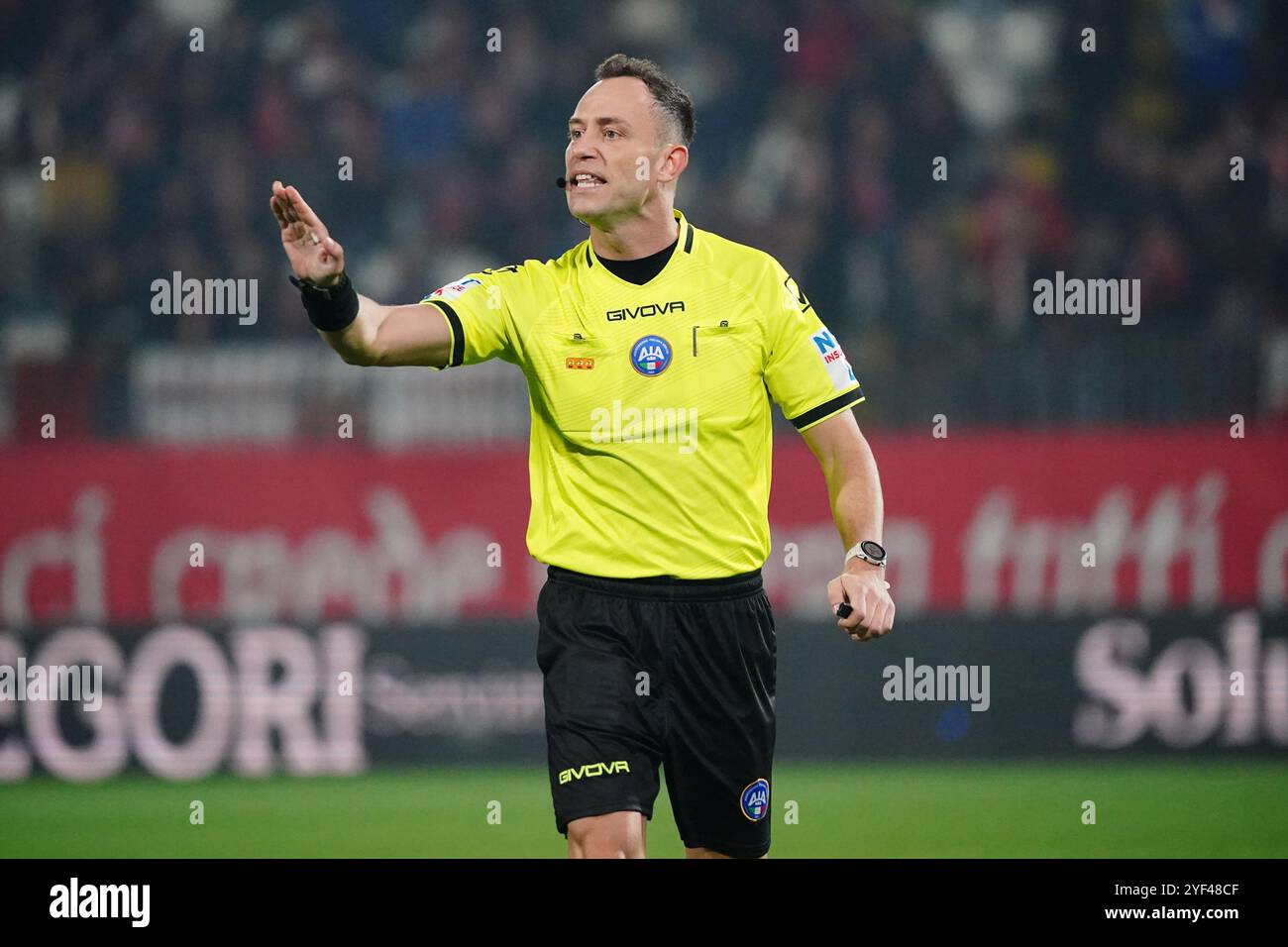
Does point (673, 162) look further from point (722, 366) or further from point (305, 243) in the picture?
point (305, 243)

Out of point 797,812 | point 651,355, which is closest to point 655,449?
point 651,355

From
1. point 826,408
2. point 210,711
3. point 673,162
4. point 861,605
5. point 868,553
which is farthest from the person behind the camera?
point 210,711

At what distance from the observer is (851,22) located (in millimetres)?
13367

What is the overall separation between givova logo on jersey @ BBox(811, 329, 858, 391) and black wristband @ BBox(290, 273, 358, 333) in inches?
55.1

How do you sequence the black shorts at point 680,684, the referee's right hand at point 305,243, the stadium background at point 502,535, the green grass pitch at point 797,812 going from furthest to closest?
the stadium background at point 502,535
the green grass pitch at point 797,812
the black shorts at point 680,684
the referee's right hand at point 305,243

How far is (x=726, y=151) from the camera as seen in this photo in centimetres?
1297

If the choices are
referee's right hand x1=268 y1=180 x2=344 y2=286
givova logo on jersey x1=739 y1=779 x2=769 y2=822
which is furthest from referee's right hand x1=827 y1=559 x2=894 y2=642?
referee's right hand x1=268 y1=180 x2=344 y2=286

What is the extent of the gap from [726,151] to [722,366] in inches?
316

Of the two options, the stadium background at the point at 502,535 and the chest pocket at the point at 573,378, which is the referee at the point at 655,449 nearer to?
the chest pocket at the point at 573,378

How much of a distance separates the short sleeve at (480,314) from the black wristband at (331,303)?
40 centimetres

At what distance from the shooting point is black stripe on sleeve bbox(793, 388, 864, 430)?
5.27 m

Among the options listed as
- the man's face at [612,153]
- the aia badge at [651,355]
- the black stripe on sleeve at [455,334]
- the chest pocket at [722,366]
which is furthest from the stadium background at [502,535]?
the man's face at [612,153]

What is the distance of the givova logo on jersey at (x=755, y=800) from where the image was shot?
512 cm

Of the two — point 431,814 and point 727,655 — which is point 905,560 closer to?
point 431,814
